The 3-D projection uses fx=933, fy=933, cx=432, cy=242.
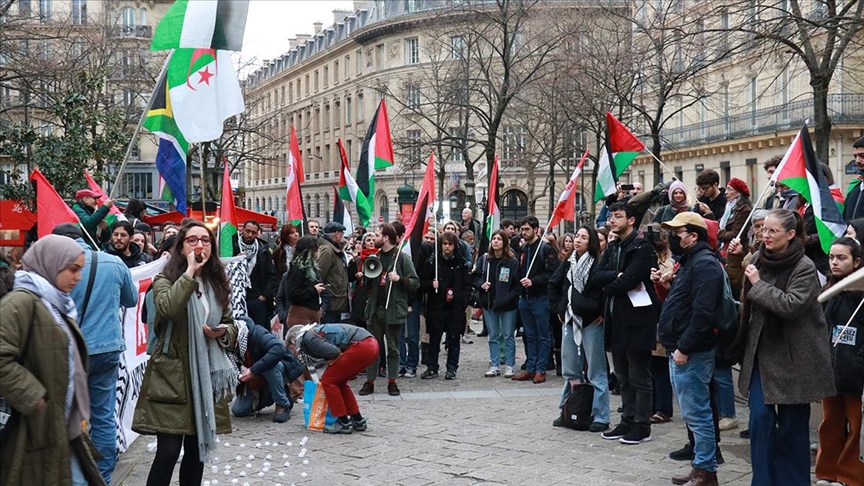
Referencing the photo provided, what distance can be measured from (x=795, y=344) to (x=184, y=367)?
395 centimetres

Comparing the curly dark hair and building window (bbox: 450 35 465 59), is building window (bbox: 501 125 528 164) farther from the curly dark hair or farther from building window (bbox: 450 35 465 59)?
the curly dark hair

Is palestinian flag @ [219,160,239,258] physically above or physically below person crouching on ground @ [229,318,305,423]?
above

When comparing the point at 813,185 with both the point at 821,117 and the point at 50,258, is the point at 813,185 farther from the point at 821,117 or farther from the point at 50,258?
the point at 821,117

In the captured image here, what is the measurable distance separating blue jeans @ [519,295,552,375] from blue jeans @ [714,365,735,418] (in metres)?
3.45

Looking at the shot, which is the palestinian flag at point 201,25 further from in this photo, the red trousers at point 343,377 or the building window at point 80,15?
the building window at point 80,15

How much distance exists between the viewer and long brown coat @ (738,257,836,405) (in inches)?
236

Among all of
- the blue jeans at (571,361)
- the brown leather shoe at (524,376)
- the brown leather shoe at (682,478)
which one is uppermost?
the blue jeans at (571,361)

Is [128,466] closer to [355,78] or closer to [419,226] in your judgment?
[419,226]

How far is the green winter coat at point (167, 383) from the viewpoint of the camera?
569 cm

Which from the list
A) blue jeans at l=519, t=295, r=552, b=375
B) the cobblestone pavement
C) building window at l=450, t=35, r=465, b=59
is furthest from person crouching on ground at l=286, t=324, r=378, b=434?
building window at l=450, t=35, r=465, b=59

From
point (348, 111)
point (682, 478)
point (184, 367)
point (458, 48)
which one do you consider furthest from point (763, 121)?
point (348, 111)

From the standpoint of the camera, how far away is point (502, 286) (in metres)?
12.4

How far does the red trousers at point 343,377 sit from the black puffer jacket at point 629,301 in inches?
95.1

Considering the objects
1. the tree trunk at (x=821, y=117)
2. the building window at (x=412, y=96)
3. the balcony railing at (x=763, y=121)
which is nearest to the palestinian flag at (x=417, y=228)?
the tree trunk at (x=821, y=117)
